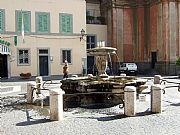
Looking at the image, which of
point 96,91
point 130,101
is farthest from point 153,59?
point 130,101

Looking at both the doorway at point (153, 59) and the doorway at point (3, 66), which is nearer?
the doorway at point (3, 66)

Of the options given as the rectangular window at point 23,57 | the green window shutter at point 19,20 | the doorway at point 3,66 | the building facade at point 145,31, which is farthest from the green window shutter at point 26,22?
the building facade at point 145,31

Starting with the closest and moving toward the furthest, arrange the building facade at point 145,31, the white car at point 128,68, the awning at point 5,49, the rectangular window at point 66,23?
the awning at point 5,49 → the rectangular window at point 66,23 → the building facade at point 145,31 → the white car at point 128,68

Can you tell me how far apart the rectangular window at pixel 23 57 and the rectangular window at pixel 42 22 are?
2.22 metres

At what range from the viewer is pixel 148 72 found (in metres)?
34.3

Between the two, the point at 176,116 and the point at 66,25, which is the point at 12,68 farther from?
the point at 176,116

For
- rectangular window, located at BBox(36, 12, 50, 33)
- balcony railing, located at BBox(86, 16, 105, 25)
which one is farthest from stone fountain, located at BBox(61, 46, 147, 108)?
balcony railing, located at BBox(86, 16, 105, 25)

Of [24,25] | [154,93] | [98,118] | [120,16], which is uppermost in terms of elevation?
[120,16]

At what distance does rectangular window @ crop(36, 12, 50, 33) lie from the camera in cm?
2777

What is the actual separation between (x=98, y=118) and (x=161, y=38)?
25.1m

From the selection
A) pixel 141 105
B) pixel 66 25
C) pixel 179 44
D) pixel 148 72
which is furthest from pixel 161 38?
pixel 141 105

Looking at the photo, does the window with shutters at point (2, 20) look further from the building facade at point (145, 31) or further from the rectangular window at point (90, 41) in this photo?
the building facade at point (145, 31)

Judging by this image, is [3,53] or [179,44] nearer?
[3,53]

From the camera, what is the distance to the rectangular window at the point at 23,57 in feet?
89.0
